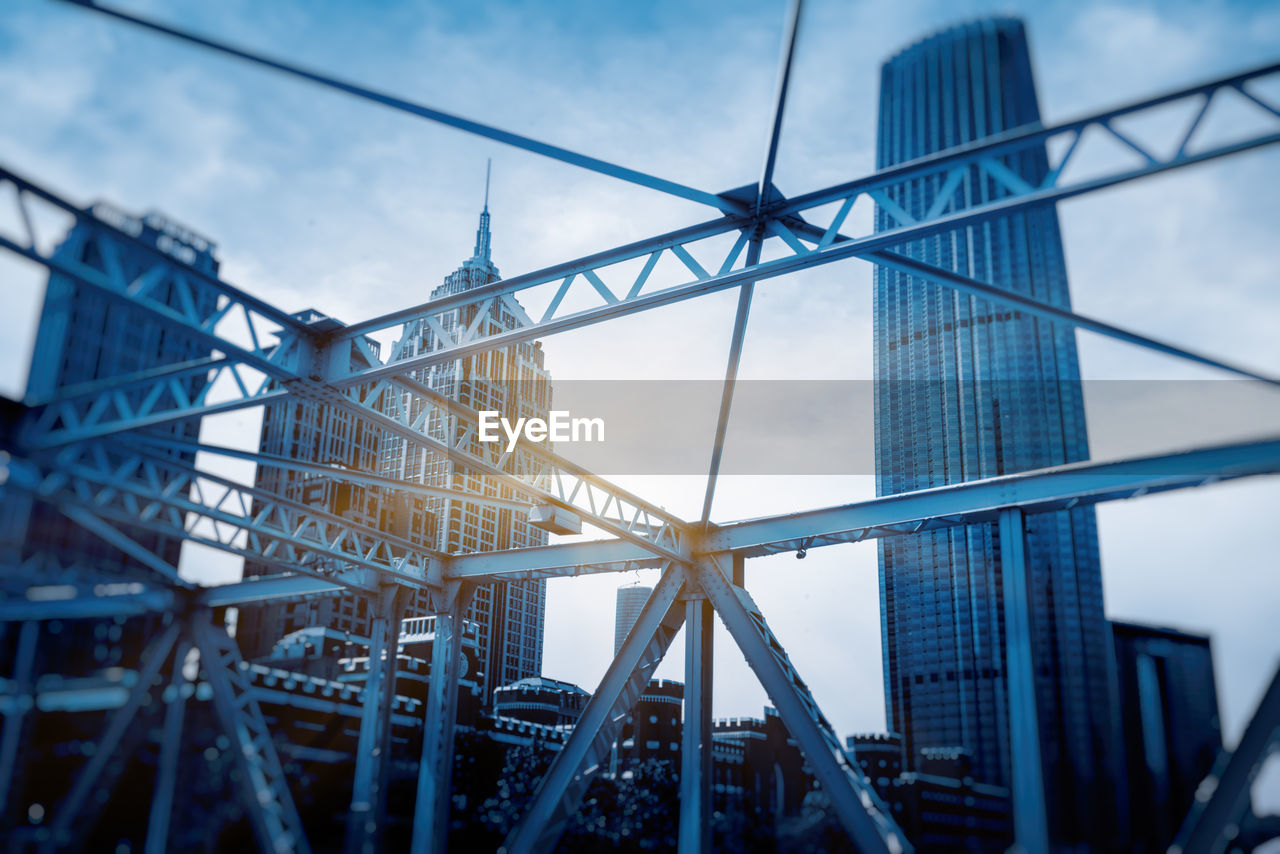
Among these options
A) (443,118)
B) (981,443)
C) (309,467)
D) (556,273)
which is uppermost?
(981,443)

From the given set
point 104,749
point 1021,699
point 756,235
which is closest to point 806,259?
point 756,235

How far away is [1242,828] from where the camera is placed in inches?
424

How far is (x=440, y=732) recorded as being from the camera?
702 inches

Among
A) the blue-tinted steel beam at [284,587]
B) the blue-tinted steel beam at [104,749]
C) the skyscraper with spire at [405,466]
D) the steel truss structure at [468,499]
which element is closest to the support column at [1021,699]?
the steel truss structure at [468,499]

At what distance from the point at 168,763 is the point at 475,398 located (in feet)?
25.8

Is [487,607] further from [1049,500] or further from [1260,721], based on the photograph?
[1260,721]

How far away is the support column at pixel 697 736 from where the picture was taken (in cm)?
1480

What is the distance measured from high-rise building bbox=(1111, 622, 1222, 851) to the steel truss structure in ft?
4.68

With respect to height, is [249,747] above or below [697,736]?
below

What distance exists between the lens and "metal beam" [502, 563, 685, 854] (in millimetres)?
15648

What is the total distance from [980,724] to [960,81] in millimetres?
13043

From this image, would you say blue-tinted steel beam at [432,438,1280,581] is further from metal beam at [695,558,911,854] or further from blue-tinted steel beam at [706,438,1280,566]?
metal beam at [695,558,911,854]

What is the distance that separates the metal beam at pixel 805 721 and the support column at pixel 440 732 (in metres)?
5.39

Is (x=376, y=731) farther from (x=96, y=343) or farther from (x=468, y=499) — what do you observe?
(x=96, y=343)
